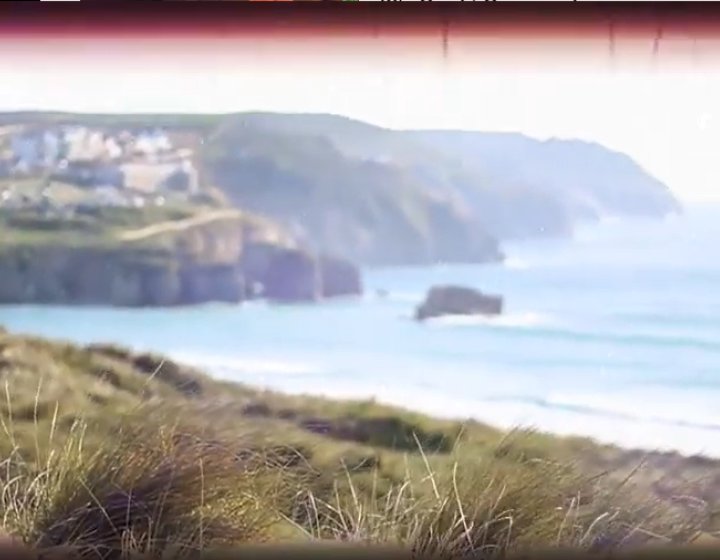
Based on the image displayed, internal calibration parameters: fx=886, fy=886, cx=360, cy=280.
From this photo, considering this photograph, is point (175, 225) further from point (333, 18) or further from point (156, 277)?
point (333, 18)

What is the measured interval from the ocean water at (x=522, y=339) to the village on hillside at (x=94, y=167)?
190 millimetres

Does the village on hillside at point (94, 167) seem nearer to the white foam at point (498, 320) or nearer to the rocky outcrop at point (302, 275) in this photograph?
the rocky outcrop at point (302, 275)

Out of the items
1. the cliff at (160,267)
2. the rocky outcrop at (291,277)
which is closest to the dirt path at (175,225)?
the cliff at (160,267)

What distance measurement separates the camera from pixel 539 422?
4.77 ft

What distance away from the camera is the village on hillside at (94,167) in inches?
58.6

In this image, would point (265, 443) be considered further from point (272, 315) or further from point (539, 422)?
point (539, 422)

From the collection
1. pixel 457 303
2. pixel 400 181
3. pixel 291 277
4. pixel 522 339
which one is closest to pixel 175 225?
pixel 291 277

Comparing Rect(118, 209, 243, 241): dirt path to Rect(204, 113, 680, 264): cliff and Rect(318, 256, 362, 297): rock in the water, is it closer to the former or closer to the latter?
Rect(204, 113, 680, 264): cliff

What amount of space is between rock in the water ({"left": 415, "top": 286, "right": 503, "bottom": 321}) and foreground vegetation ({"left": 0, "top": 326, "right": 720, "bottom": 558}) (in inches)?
7.0

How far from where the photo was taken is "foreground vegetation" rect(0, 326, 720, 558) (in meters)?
1.41

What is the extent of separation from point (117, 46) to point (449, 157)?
0.58 meters

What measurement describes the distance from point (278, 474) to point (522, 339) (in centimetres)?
46

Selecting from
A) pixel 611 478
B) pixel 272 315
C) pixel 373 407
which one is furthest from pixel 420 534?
pixel 272 315

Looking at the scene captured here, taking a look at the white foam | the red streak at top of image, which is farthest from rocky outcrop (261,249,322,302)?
the red streak at top of image
